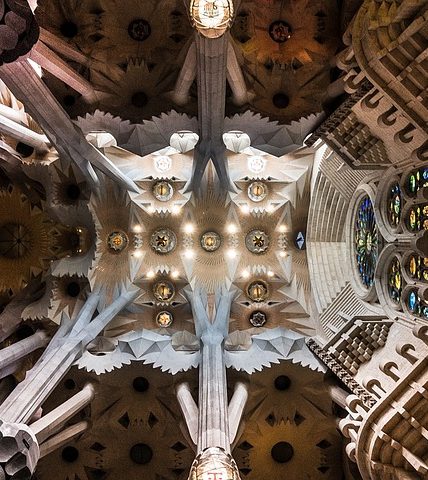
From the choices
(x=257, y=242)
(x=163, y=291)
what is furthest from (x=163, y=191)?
(x=257, y=242)

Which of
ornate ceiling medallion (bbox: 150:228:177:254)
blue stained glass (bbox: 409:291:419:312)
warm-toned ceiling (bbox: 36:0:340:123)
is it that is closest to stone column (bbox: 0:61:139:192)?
warm-toned ceiling (bbox: 36:0:340:123)

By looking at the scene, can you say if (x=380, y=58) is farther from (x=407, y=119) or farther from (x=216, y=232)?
(x=216, y=232)

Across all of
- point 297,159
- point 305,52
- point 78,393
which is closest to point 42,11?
point 305,52

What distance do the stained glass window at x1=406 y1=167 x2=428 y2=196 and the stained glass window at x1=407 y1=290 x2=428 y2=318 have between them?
1.63 metres

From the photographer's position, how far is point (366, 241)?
1208 centimetres

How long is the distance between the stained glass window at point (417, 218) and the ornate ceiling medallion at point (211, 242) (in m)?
5.44

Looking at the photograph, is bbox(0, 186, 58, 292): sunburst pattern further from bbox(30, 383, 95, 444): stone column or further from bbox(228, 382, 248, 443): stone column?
bbox(228, 382, 248, 443): stone column

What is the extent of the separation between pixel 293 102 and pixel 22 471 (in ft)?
26.0

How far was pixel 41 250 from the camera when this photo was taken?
14211 millimetres

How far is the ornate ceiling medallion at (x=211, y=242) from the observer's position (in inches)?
571

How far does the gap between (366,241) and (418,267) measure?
7.27ft

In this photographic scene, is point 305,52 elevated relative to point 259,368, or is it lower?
elevated

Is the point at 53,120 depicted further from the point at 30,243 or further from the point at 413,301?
the point at 413,301

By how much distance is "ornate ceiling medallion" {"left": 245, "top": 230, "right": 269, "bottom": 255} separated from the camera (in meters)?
14.3
